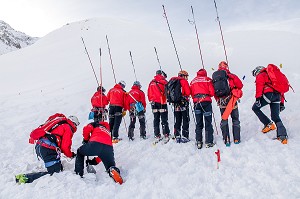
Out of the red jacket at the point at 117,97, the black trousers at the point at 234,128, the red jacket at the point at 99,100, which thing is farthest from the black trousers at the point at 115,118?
the black trousers at the point at 234,128

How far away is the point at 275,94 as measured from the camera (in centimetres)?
750

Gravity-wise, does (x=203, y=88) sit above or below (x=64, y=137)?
above

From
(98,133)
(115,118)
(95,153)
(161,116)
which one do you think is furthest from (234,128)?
(115,118)

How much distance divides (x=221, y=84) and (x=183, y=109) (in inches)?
62.1

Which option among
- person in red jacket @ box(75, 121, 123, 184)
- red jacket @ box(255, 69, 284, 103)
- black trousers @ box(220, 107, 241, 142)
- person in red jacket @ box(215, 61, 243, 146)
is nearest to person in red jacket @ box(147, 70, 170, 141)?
person in red jacket @ box(215, 61, 243, 146)

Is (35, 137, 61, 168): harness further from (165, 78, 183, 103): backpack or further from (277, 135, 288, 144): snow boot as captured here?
(277, 135, 288, 144): snow boot

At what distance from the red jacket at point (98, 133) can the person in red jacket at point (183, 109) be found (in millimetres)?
2376

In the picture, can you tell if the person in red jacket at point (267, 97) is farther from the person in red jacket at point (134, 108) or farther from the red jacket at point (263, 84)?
the person in red jacket at point (134, 108)

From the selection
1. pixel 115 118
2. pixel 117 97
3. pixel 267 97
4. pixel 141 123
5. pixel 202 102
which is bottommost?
pixel 141 123

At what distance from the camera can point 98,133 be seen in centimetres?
698

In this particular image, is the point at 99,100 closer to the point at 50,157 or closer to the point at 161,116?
the point at 161,116

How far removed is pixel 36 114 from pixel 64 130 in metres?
7.14

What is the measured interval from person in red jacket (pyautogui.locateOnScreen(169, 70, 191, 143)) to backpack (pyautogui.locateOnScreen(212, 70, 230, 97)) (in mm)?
960

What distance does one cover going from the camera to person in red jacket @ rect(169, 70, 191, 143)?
27.5 feet
